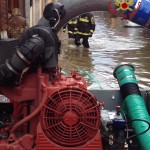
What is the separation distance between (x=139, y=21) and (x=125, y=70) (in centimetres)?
67

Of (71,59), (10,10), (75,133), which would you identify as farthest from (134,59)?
(75,133)

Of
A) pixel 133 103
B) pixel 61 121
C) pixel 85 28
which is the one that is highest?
pixel 61 121

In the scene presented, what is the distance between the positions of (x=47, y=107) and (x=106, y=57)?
9.04 meters

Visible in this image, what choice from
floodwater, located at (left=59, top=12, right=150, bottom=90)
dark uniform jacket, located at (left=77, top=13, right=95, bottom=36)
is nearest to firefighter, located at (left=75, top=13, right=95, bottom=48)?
dark uniform jacket, located at (left=77, top=13, right=95, bottom=36)

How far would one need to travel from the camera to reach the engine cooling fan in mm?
3693

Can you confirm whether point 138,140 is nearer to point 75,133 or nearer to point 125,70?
point 75,133

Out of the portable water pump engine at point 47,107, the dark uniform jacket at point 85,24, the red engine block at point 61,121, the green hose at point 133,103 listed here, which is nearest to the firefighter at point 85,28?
the dark uniform jacket at point 85,24

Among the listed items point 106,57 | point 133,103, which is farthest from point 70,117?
point 106,57

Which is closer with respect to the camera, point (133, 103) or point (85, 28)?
point (133, 103)

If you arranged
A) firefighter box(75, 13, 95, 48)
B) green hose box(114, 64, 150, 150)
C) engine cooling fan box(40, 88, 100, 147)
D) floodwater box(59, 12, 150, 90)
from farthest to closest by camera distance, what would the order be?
firefighter box(75, 13, 95, 48)
floodwater box(59, 12, 150, 90)
green hose box(114, 64, 150, 150)
engine cooling fan box(40, 88, 100, 147)

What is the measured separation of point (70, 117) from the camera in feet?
12.1

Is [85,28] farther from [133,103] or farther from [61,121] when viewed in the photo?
[61,121]

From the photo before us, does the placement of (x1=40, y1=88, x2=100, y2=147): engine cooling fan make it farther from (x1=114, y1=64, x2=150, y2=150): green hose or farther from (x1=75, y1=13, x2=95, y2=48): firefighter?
(x1=75, y1=13, x2=95, y2=48): firefighter

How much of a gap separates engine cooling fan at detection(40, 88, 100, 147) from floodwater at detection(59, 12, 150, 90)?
12.4ft
